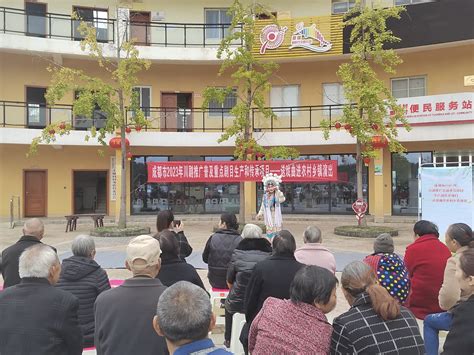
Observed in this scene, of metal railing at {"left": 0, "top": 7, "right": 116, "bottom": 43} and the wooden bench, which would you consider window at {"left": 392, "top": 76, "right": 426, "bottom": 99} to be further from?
the wooden bench

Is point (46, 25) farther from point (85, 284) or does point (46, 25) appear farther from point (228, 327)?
point (85, 284)

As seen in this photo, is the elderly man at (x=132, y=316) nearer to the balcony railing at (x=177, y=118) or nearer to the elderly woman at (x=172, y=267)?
the elderly woman at (x=172, y=267)

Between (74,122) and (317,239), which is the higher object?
(74,122)

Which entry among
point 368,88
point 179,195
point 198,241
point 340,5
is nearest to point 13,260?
point 198,241

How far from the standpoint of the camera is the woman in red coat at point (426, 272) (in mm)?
4777

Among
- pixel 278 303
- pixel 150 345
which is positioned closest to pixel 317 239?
pixel 278 303

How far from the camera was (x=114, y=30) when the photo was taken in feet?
64.5

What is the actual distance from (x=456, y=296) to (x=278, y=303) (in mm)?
2147

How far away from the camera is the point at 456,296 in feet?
12.9

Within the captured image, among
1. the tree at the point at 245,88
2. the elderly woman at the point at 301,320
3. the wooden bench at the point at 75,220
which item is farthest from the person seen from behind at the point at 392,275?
the wooden bench at the point at 75,220

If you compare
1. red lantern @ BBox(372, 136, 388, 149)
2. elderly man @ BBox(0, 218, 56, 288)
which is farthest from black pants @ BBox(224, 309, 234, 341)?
red lantern @ BBox(372, 136, 388, 149)

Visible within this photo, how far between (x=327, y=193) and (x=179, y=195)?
7078mm

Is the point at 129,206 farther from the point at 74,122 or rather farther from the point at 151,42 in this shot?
the point at 151,42

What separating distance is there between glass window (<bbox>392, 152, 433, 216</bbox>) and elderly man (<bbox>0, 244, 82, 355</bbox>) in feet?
62.6
